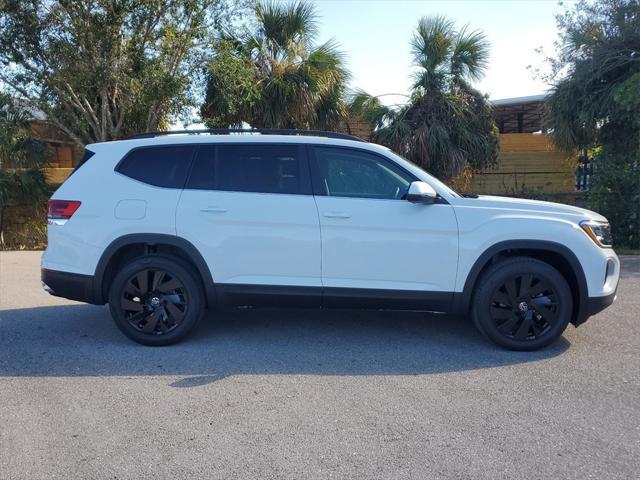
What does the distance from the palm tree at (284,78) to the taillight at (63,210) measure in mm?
7932

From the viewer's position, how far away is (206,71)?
1306cm

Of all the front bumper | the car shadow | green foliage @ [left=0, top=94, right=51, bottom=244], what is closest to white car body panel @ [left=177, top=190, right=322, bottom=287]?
the car shadow

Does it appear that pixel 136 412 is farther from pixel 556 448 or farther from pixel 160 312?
pixel 556 448

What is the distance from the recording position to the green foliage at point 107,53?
37.5 feet

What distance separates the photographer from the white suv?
5.09 metres

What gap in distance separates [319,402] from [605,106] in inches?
403

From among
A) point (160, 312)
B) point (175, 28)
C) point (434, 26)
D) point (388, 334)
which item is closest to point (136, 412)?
point (160, 312)

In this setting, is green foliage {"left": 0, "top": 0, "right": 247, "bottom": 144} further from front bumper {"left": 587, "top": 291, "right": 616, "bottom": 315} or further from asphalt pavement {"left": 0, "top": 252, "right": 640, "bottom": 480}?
front bumper {"left": 587, "top": 291, "right": 616, "bottom": 315}

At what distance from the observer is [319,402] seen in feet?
13.4

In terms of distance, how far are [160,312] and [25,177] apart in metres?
10.6

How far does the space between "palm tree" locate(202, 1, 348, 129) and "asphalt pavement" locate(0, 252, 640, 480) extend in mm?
8372

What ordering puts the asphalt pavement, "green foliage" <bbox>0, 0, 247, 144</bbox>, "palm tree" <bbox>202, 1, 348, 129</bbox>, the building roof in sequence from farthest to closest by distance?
the building roof
"palm tree" <bbox>202, 1, 348, 129</bbox>
"green foliage" <bbox>0, 0, 247, 144</bbox>
the asphalt pavement

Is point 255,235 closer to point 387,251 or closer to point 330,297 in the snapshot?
point 330,297

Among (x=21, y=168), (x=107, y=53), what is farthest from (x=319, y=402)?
(x=21, y=168)
